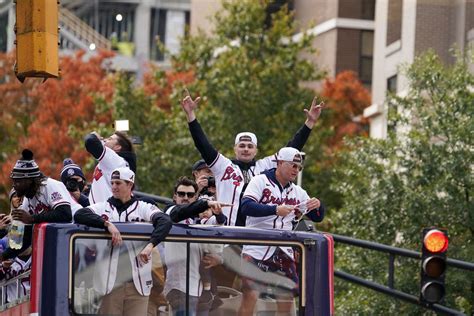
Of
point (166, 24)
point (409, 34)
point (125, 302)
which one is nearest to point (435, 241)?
point (125, 302)

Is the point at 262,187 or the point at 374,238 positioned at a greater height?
the point at 262,187

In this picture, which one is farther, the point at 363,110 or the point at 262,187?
the point at 363,110

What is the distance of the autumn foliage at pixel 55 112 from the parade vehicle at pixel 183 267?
31.3 m

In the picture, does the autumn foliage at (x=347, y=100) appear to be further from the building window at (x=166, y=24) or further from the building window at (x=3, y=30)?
the building window at (x=166, y=24)

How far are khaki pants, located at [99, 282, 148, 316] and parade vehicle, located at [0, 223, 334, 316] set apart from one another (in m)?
0.08

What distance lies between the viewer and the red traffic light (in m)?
12.5

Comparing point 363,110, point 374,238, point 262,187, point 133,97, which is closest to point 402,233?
point 374,238

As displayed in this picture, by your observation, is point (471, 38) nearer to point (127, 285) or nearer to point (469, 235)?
point (469, 235)

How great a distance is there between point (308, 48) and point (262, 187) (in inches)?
1189

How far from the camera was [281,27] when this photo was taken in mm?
39406

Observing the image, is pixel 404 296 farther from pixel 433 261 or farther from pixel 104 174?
pixel 104 174

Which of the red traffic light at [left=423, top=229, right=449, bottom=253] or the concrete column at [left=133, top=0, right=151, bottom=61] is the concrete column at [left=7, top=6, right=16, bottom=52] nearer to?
the concrete column at [left=133, top=0, right=151, bottom=61]

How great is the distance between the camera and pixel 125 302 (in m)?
10.7

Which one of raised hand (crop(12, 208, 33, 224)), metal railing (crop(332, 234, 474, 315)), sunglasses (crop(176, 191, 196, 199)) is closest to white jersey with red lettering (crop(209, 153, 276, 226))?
sunglasses (crop(176, 191, 196, 199))
